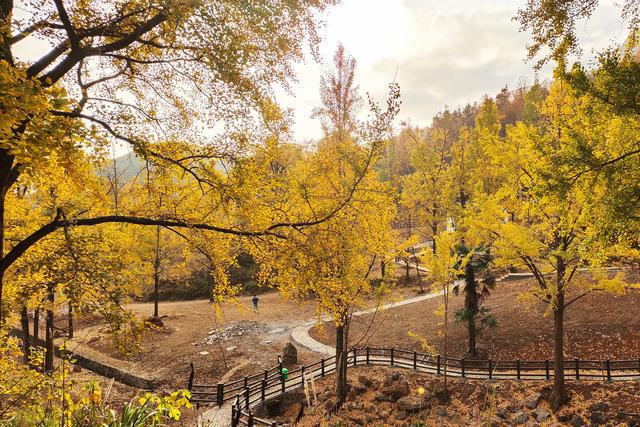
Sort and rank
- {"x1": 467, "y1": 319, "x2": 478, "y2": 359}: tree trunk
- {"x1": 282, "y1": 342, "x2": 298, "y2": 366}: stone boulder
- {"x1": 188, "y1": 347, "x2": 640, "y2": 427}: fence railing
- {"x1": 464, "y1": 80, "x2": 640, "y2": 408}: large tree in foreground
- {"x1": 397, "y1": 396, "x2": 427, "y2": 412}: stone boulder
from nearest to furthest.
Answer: {"x1": 464, "y1": 80, "x2": 640, "y2": 408}: large tree in foreground, {"x1": 397, "y1": 396, "x2": 427, "y2": 412}: stone boulder, {"x1": 188, "y1": 347, "x2": 640, "y2": 427}: fence railing, {"x1": 467, "y1": 319, "x2": 478, "y2": 359}: tree trunk, {"x1": 282, "y1": 342, "x2": 298, "y2": 366}: stone boulder

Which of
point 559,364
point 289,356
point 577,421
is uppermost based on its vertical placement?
point 559,364

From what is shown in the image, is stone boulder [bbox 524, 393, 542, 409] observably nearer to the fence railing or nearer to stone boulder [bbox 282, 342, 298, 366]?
the fence railing

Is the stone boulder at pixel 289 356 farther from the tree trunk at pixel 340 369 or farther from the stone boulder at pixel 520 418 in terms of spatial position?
the stone boulder at pixel 520 418

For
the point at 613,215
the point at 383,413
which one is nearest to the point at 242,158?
the point at 613,215

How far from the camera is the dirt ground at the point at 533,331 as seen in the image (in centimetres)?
1689

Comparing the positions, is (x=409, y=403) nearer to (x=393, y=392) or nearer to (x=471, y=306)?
(x=393, y=392)

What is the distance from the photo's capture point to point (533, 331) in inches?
749

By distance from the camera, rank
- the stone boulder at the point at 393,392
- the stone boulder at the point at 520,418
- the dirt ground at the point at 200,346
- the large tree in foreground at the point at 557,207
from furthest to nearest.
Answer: the dirt ground at the point at 200,346
the stone boulder at the point at 393,392
the stone boulder at the point at 520,418
the large tree in foreground at the point at 557,207

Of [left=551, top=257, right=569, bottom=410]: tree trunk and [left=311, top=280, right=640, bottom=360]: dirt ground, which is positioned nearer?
[left=551, top=257, right=569, bottom=410]: tree trunk

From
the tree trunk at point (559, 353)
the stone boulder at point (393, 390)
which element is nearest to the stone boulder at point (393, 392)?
the stone boulder at point (393, 390)

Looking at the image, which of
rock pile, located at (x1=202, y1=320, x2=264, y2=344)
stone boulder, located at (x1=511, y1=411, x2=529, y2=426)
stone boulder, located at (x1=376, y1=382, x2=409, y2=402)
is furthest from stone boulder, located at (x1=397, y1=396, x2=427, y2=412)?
rock pile, located at (x1=202, y1=320, x2=264, y2=344)

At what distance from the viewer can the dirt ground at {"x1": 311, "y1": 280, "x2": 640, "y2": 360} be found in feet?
55.4

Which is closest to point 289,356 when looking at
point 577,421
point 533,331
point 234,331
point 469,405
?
point 234,331

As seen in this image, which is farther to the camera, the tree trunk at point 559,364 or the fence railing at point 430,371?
the fence railing at point 430,371
